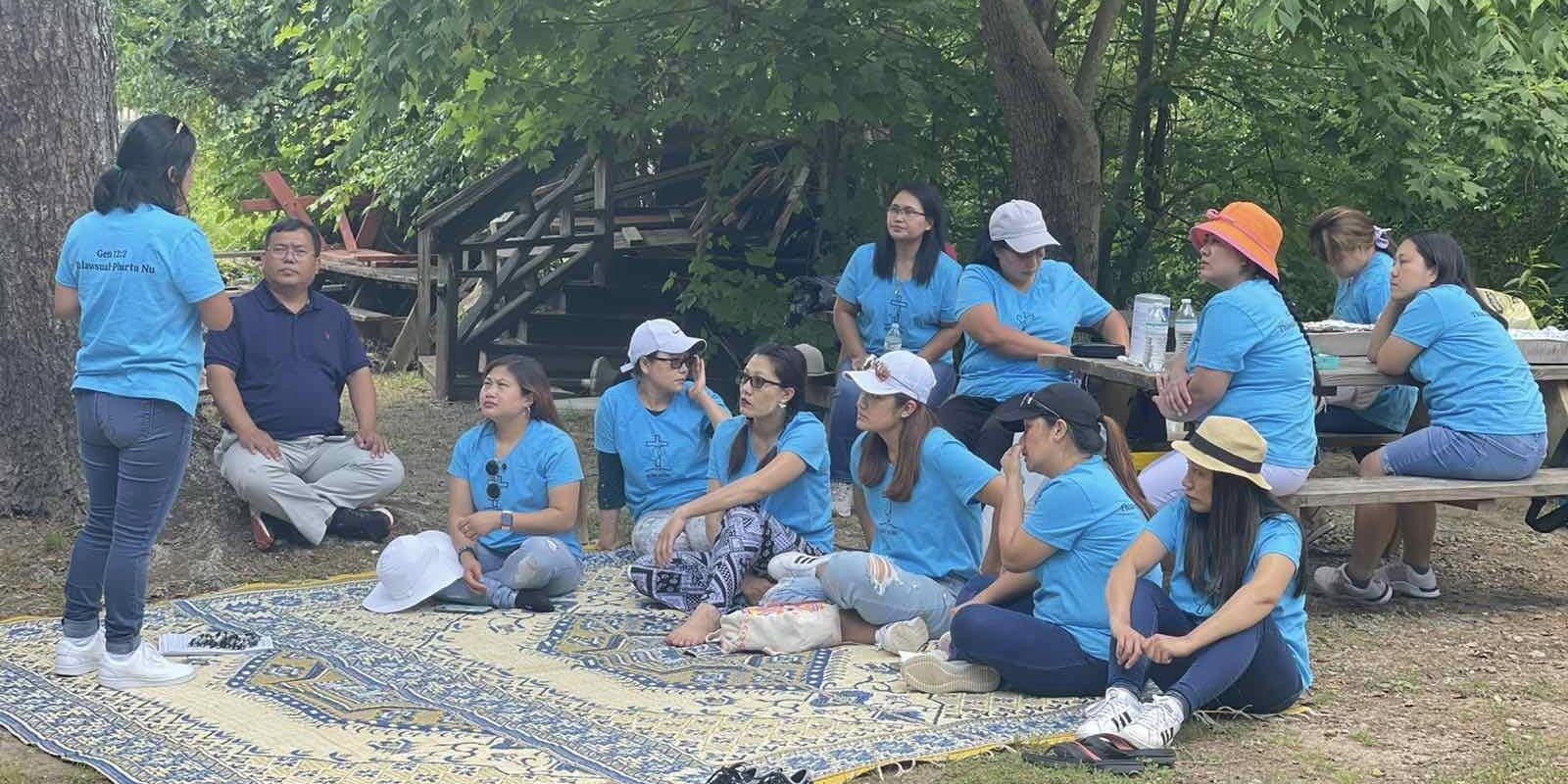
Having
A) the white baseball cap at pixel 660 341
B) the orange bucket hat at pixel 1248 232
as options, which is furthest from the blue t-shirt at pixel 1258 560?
the white baseball cap at pixel 660 341

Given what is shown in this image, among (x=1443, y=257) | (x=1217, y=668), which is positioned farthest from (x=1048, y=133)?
(x=1217, y=668)

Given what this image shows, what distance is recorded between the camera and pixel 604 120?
9.60 m

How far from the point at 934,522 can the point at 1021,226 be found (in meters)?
1.68

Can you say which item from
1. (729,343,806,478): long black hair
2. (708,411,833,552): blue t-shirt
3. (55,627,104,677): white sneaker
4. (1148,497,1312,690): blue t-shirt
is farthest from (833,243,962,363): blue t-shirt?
(55,627,104,677): white sneaker

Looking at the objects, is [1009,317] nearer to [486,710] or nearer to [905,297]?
[905,297]

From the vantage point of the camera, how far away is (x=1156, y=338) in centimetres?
640

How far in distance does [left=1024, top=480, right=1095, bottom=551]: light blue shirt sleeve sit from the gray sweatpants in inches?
130

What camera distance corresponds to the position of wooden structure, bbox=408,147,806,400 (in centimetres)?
→ 1180

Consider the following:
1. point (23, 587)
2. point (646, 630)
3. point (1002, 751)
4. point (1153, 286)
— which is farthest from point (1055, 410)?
point (1153, 286)

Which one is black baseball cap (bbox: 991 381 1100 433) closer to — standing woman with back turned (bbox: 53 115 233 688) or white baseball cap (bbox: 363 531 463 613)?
white baseball cap (bbox: 363 531 463 613)

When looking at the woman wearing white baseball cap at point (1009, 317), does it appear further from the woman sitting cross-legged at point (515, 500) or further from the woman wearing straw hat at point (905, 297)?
the woman sitting cross-legged at point (515, 500)

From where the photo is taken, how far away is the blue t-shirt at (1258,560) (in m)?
4.62

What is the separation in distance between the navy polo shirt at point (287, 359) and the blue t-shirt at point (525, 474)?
1.08 metres

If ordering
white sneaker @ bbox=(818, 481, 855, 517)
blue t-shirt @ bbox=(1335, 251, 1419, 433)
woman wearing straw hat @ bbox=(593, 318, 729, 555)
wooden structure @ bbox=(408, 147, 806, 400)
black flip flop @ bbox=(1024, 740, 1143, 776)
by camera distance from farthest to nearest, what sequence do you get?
wooden structure @ bbox=(408, 147, 806, 400)
white sneaker @ bbox=(818, 481, 855, 517)
blue t-shirt @ bbox=(1335, 251, 1419, 433)
woman wearing straw hat @ bbox=(593, 318, 729, 555)
black flip flop @ bbox=(1024, 740, 1143, 776)
